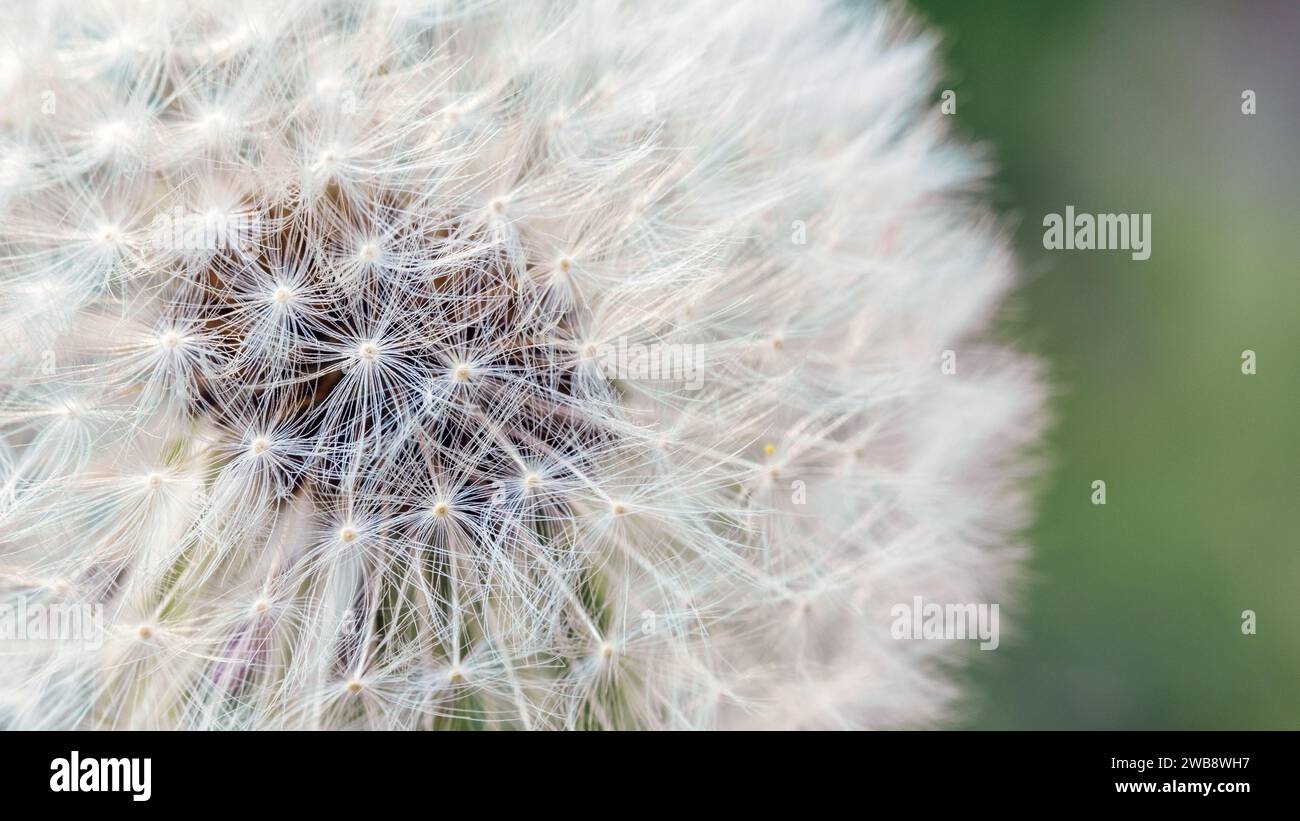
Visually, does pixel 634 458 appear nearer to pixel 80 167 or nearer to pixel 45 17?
pixel 80 167

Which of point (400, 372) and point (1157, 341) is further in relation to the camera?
point (1157, 341)

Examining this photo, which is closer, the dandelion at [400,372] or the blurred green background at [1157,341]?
the dandelion at [400,372]

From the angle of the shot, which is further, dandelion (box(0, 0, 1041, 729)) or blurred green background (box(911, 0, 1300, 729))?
blurred green background (box(911, 0, 1300, 729))

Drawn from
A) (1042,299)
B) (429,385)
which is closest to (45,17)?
(429,385)

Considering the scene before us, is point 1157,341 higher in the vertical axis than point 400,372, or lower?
higher
